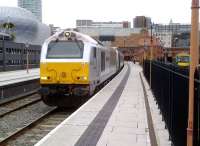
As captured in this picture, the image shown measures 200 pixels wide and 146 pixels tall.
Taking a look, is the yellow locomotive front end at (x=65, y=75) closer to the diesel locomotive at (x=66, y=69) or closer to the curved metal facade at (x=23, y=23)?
the diesel locomotive at (x=66, y=69)

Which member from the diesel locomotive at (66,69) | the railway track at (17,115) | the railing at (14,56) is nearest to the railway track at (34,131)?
the railway track at (17,115)

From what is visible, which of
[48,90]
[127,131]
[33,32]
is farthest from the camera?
[33,32]

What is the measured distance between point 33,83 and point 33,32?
8229 centimetres

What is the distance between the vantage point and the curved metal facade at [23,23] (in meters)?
110

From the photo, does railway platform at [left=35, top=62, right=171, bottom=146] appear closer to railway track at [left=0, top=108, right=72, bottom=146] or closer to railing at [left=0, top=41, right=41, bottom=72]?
railway track at [left=0, top=108, right=72, bottom=146]

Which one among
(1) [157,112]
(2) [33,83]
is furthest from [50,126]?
(2) [33,83]

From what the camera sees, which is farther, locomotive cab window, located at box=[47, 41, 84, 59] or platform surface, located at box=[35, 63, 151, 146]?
locomotive cab window, located at box=[47, 41, 84, 59]

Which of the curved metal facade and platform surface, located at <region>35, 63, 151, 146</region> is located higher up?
the curved metal facade

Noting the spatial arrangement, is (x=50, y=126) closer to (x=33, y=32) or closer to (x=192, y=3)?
(x=192, y=3)

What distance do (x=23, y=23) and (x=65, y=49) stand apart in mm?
93232

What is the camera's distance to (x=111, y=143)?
1029 centimetres

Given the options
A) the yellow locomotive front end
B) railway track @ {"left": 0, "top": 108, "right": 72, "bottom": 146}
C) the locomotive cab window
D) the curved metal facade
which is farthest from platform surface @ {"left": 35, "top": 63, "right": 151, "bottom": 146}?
the curved metal facade

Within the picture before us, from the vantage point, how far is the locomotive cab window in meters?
20.2

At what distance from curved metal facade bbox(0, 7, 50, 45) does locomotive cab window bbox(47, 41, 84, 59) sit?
88304mm
